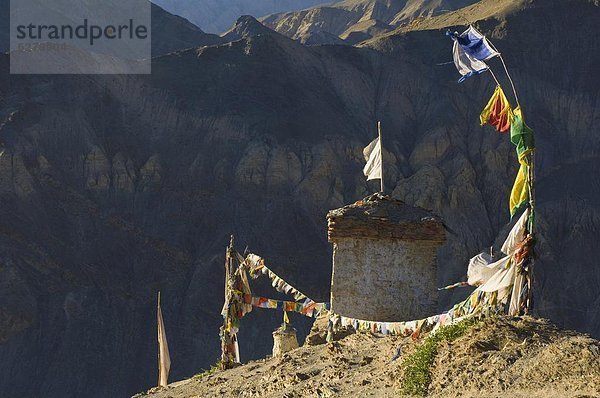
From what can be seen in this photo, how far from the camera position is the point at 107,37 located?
81.8m

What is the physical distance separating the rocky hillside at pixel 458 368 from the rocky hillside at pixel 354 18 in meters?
80.3

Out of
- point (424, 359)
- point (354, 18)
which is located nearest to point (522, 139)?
point (424, 359)

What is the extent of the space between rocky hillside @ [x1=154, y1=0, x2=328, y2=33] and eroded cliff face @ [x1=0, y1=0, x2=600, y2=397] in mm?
91501

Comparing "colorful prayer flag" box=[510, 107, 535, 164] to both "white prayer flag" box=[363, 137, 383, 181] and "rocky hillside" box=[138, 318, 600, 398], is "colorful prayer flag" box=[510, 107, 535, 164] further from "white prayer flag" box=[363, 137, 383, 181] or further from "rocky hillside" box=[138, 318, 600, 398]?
"white prayer flag" box=[363, 137, 383, 181]

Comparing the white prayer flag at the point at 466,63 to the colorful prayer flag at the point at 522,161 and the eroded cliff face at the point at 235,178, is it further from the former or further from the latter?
the eroded cliff face at the point at 235,178

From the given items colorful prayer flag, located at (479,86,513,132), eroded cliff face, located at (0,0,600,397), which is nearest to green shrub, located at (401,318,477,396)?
colorful prayer flag, located at (479,86,513,132)

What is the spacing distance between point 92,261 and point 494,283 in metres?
38.9

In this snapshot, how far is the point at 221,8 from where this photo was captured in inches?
6240

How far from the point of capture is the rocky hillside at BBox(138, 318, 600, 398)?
898 centimetres

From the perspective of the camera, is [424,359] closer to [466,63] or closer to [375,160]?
[466,63]

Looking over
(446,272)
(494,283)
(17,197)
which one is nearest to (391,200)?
(494,283)

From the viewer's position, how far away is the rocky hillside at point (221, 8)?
6078 inches

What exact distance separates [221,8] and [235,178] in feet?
362

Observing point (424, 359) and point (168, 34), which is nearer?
point (424, 359)
